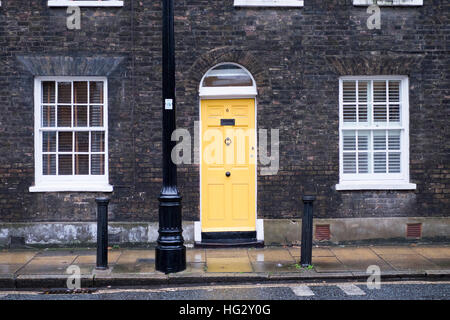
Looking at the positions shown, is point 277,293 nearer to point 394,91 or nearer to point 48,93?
point 394,91

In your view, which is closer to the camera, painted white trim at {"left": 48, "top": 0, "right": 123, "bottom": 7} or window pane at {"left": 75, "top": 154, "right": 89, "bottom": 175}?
painted white trim at {"left": 48, "top": 0, "right": 123, "bottom": 7}

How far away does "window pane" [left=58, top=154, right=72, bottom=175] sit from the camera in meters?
10.6

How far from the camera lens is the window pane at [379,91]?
10.7 m

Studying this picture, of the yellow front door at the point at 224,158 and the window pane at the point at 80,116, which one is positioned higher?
the window pane at the point at 80,116

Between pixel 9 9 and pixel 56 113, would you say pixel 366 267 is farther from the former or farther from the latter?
pixel 9 9

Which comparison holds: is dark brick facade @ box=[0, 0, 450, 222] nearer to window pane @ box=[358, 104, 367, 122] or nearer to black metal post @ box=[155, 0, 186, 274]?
window pane @ box=[358, 104, 367, 122]

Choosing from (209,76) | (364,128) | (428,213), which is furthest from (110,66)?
→ (428,213)

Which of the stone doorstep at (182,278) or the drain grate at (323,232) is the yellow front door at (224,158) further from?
the stone doorstep at (182,278)

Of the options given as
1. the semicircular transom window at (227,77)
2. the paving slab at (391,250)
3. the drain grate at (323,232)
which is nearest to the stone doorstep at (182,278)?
the paving slab at (391,250)

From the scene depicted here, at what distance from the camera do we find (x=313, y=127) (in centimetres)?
1056

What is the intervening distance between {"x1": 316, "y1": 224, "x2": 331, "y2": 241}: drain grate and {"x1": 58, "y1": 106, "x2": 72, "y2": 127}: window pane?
5.11 meters

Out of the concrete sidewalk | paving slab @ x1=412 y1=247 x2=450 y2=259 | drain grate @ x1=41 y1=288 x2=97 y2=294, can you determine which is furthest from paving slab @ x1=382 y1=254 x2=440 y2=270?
drain grate @ x1=41 y1=288 x2=97 y2=294

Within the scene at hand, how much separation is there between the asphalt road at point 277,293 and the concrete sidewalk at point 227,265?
9.0 inches
